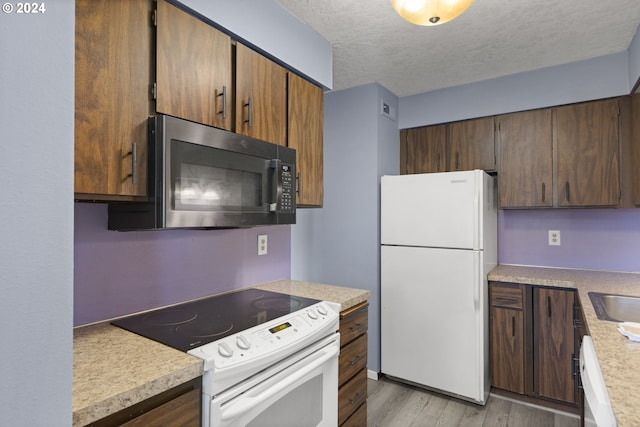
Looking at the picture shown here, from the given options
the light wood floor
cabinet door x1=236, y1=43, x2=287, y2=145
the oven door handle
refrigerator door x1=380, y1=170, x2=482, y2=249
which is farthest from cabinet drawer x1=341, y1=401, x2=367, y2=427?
cabinet door x1=236, y1=43, x2=287, y2=145

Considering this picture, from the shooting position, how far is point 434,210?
256 centimetres

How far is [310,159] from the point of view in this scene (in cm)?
204

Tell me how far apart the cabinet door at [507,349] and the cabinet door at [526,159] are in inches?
33.0

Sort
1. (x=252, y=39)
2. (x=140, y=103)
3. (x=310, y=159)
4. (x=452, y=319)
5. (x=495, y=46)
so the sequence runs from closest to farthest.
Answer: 1. (x=140, y=103)
2. (x=252, y=39)
3. (x=310, y=159)
4. (x=495, y=46)
5. (x=452, y=319)

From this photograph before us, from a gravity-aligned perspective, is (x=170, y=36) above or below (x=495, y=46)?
below

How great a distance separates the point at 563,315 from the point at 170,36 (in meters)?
2.76

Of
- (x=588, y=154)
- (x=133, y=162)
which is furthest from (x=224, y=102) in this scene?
(x=588, y=154)

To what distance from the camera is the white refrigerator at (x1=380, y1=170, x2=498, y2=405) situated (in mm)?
2402

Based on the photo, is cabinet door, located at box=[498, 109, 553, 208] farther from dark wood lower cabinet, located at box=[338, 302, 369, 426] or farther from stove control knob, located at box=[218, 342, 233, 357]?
stove control knob, located at box=[218, 342, 233, 357]

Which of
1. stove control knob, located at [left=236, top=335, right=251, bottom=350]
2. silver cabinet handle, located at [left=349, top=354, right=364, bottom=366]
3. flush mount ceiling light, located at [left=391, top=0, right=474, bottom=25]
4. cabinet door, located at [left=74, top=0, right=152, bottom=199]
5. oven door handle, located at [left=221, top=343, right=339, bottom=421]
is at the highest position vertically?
flush mount ceiling light, located at [left=391, top=0, right=474, bottom=25]

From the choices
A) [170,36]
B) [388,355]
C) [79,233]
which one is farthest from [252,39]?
[388,355]

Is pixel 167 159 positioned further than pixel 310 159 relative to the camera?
No

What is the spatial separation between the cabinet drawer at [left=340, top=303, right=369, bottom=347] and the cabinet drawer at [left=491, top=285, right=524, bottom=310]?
115 cm

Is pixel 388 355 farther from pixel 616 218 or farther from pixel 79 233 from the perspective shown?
pixel 79 233
